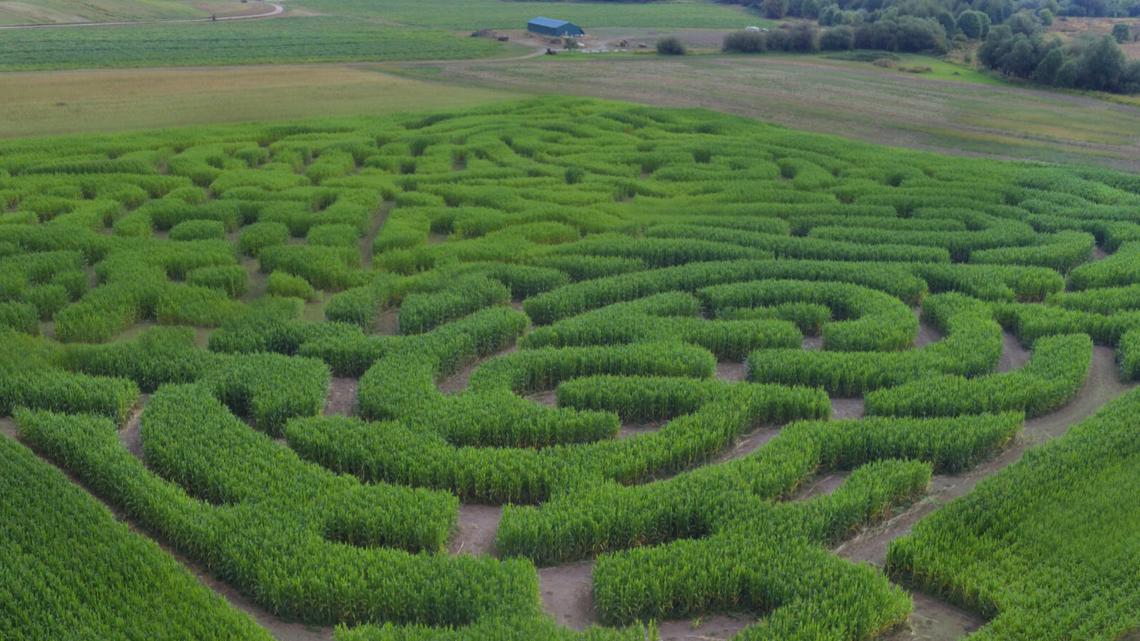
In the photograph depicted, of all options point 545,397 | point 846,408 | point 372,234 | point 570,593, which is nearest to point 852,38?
point 372,234

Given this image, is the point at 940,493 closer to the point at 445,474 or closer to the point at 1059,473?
the point at 1059,473

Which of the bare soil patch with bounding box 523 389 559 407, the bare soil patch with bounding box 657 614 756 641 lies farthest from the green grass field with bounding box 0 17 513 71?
the bare soil patch with bounding box 657 614 756 641

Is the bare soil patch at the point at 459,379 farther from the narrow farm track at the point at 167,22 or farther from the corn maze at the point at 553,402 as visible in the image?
the narrow farm track at the point at 167,22

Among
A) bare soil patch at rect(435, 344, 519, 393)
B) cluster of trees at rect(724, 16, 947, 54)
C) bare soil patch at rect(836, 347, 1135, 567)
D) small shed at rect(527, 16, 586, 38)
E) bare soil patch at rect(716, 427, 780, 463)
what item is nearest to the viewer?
bare soil patch at rect(836, 347, 1135, 567)

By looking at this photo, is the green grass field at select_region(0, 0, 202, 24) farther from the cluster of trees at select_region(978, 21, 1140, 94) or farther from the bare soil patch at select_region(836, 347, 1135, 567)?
the bare soil patch at select_region(836, 347, 1135, 567)

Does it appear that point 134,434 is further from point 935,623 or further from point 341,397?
point 935,623

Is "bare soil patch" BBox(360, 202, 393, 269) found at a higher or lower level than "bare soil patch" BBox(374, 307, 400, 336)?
higher
